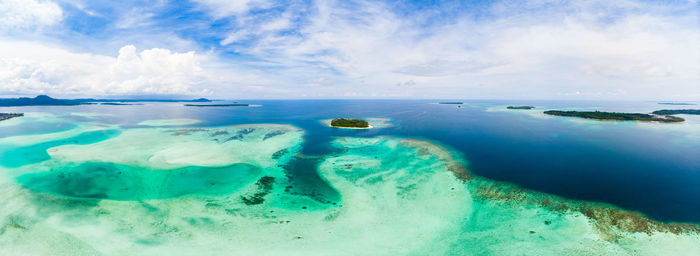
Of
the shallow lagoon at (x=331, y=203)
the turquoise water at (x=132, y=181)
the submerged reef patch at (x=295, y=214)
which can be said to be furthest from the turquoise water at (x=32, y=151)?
the turquoise water at (x=132, y=181)

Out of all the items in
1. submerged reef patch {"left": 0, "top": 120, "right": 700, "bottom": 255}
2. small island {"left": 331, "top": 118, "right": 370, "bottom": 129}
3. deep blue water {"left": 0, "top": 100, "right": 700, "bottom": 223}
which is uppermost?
small island {"left": 331, "top": 118, "right": 370, "bottom": 129}

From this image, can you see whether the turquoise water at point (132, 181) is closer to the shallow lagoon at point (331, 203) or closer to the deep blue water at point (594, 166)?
the shallow lagoon at point (331, 203)

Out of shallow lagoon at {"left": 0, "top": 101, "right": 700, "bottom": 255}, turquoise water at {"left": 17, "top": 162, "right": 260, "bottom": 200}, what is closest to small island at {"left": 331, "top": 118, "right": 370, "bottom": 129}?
shallow lagoon at {"left": 0, "top": 101, "right": 700, "bottom": 255}

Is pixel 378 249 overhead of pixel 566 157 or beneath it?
beneath

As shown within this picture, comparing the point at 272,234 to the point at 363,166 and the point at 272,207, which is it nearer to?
the point at 272,207

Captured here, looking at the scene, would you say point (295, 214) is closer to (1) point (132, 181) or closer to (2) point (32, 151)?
(1) point (132, 181)

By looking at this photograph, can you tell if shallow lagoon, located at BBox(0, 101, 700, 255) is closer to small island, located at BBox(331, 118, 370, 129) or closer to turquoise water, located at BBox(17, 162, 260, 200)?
turquoise water, located at BBox(17, 162, 260, 200)

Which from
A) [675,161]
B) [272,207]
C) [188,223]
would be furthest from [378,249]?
[675,161]

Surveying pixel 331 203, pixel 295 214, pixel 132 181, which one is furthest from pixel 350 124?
pixel 295 214
